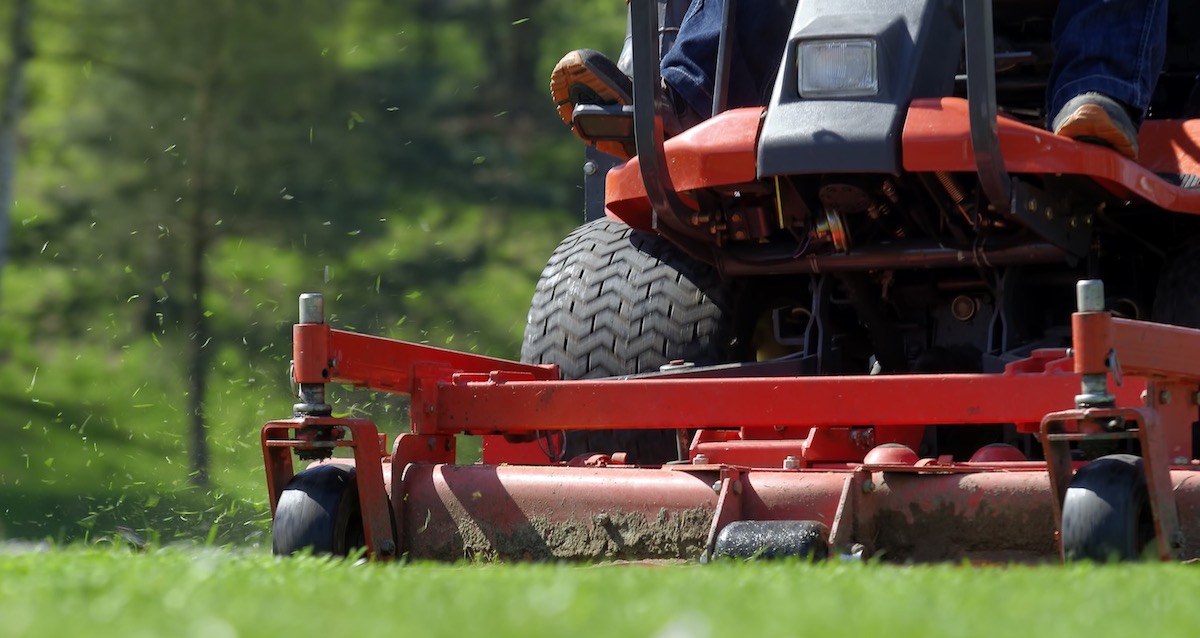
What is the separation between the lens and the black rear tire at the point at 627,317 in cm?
551

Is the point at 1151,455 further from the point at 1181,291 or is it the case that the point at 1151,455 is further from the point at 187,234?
the point at 187,234

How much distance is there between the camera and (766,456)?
4.88 meters

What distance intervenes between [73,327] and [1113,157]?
10741mm

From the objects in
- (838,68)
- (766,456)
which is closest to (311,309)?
(766,456)

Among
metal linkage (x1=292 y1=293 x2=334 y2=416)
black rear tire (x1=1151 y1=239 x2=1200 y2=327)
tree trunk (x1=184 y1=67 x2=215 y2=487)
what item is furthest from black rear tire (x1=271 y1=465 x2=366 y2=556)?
tree trunk (x1=184 y1=67 x2=215 y2=487)

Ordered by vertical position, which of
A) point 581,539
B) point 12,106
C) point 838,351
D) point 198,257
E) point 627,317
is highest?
point 12,106

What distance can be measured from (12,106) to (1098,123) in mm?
10253

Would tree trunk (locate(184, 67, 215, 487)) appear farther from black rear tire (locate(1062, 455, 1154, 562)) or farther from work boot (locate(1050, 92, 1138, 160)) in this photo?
black rear tire (locate(1062, 455, 1154, 562))

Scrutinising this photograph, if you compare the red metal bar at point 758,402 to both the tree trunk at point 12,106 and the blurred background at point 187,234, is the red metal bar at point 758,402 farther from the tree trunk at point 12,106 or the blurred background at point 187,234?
the tree trunk at point 12,106

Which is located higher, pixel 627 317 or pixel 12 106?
pixel 12 106

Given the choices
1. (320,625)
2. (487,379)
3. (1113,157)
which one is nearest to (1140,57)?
(1113,157)

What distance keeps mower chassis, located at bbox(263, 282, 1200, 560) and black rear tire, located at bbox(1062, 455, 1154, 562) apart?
0.05 metres

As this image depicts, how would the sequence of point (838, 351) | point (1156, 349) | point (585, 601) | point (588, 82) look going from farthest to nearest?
1. point (838, 351)
2. point (588, 82)
3. point (1156, 349)
4. point (585, 601)

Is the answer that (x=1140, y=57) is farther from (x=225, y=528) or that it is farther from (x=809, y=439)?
(x=225, y=528)
